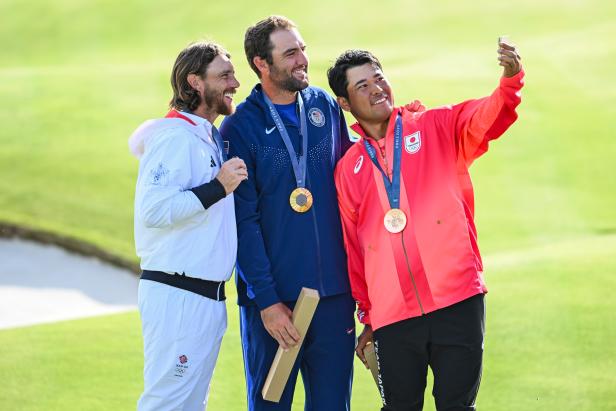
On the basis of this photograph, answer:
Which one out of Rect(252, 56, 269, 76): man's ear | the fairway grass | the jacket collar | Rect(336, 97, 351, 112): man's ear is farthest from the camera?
the fairway grass

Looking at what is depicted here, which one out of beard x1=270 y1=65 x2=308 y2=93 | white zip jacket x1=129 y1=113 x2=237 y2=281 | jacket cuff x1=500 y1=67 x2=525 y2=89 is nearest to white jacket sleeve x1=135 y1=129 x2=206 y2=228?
white zip jacket x1=129 y1=113 x2=237 y2=281

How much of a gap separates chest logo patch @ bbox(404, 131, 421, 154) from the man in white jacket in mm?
694

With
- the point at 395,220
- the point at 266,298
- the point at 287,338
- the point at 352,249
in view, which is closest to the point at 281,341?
the point at 287,338

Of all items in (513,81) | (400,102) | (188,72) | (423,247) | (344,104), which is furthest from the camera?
(400,102)

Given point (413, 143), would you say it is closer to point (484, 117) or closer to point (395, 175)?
point (395, 175)

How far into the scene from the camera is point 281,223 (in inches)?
183

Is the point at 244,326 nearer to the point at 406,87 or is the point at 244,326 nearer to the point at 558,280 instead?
the point at 558,280

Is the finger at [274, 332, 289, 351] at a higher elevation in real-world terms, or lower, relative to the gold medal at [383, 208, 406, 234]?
lower

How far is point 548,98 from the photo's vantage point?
12.7 metres

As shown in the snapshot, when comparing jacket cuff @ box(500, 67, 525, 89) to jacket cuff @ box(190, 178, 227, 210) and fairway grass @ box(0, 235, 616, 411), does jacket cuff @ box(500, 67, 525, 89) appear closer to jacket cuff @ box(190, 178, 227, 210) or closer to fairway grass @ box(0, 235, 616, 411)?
jacket cuff @ box(190, 178, 227, 210)

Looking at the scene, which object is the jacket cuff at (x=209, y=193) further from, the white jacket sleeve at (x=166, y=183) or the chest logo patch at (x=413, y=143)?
the chest logo patch at (x=413, y=143)

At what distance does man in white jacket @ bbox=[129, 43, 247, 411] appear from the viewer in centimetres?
431

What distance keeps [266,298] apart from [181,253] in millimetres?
460

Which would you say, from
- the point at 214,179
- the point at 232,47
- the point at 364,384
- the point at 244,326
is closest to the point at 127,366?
the point at 364,384
